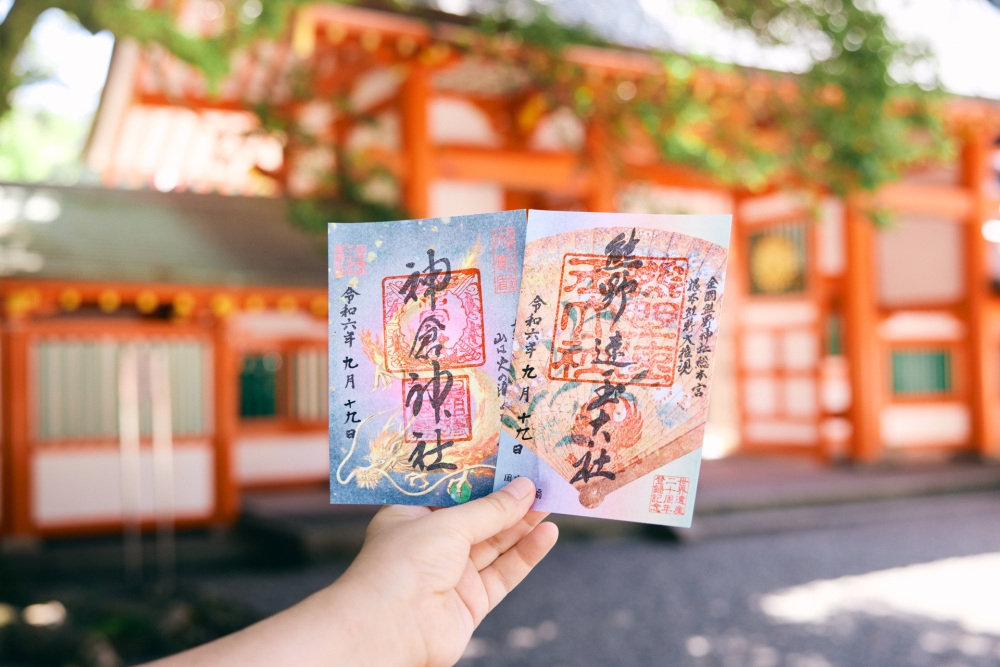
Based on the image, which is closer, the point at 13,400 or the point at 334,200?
the point at 334,200

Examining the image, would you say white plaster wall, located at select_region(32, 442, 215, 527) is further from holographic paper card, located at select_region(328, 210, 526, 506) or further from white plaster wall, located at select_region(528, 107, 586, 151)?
holographic paper card, located at select_region(328, 210, 526, 506)

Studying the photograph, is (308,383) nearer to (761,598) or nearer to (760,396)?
(761,598)

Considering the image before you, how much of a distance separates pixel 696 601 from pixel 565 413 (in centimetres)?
467

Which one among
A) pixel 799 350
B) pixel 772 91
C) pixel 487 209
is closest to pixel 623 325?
pixel 772 91

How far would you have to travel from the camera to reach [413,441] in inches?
50.3

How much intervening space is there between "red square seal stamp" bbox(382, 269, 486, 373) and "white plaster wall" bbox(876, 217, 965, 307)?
10.0 meters

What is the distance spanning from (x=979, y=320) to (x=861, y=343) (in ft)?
5.11

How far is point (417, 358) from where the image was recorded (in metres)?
1.29

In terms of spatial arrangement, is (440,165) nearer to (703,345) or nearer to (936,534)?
(936,534)

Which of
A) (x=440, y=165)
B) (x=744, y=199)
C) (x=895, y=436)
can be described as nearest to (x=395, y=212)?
(x=440, y=165)

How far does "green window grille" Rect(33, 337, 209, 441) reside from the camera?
266 inches

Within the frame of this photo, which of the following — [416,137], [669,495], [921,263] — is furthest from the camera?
[921,263]

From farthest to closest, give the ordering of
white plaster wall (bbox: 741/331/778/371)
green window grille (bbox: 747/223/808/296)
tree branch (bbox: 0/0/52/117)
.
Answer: white plaster wall (bbox: 741/331/778/371) < green window grille (bbox: 747/223/808/296) < tree branch (bbox: 0/0/52/117)

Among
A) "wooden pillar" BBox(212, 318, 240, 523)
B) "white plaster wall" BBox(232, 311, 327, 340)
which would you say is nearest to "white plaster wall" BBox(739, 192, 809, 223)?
"white plaster wall" BBox(232, 311, 327, 340)
